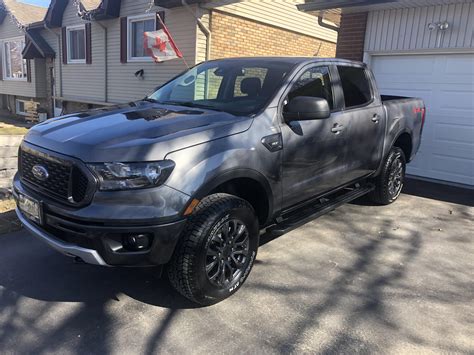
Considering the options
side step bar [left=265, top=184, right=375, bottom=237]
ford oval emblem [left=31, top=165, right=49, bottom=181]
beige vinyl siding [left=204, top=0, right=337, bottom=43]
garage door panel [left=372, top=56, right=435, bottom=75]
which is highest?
beige vinyl siding [left=204, top=0, right=337, bottom=43]

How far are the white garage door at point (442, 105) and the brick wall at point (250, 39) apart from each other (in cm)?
470

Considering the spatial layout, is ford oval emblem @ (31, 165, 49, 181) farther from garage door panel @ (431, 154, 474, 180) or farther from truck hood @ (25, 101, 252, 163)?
garage door panel @ (431, 154, 474, 180)

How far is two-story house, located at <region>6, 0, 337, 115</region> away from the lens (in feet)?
36.0

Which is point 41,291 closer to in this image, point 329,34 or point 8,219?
point 8,219

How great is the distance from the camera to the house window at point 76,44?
614 inches

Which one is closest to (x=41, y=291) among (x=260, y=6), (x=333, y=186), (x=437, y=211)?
(x=333, y=186)

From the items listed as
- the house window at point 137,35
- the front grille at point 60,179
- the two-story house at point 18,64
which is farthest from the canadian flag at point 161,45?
the two-story house at point 18,64

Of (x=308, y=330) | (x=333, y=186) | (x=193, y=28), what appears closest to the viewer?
(x=308, y=330)

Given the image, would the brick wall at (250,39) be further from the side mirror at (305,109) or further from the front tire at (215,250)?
the front tire at (215,250)

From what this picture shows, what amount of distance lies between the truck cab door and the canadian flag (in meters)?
7.26

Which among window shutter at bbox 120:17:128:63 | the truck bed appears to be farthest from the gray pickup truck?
window shutter at bbox 120:17:128:63

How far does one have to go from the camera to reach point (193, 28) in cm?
1073

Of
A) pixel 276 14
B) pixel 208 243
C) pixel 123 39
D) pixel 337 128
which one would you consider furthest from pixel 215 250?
pixel 123 39

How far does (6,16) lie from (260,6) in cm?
1505
